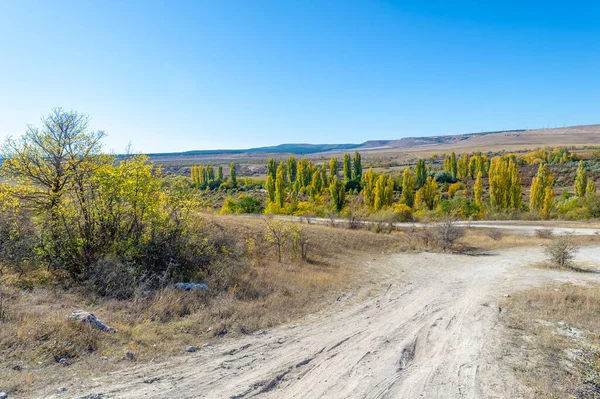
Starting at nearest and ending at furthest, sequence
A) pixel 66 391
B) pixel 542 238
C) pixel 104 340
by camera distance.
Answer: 1. pixel 66 391
2. pixel 104 340
3. pixel 542 238

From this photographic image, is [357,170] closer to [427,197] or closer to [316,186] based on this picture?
[316,186]

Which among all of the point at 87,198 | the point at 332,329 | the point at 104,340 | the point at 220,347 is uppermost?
the point at 87,198

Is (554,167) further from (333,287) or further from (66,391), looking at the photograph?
(66,391)

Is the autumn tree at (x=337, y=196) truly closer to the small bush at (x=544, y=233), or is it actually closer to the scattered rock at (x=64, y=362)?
the small bush at (x=544, y=233)

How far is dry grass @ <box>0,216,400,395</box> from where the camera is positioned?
577cm

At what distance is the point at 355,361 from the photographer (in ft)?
21.7

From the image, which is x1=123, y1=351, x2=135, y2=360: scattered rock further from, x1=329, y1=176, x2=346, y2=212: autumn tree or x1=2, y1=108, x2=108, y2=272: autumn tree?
x1=329, y1=176, x2=346, y2=212: autumn tree

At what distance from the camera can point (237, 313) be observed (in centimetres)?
874

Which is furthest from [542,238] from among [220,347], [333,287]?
[220,347]

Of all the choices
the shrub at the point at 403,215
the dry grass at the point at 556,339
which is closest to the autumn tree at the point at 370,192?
the shrub at the point at 403,215

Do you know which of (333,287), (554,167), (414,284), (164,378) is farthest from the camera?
(554,167)

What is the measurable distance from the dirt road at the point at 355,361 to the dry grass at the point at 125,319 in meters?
0.53

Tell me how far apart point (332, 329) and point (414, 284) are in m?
7.04

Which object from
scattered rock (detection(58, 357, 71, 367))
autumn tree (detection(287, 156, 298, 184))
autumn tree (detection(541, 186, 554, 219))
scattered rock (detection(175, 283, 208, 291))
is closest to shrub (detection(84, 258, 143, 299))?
scattered rock (detection(175, 283, 208, 291))
